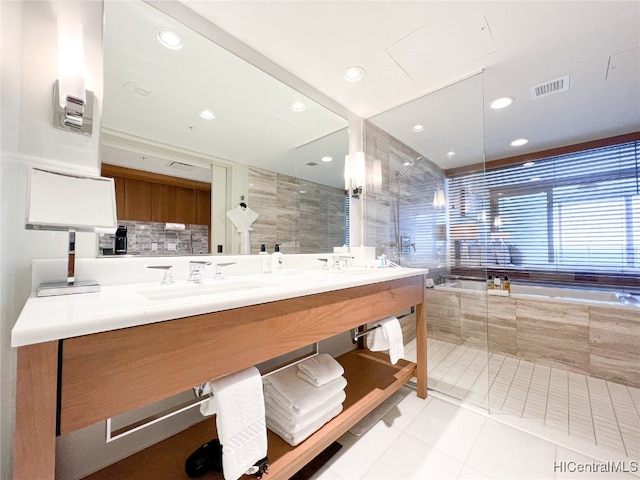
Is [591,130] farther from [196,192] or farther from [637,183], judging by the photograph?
[196,192]

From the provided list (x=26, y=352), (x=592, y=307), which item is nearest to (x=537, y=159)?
(x=592, y=307)

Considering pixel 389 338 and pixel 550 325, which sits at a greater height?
pixel 389 338

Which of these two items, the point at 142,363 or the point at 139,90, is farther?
the point at 139,90

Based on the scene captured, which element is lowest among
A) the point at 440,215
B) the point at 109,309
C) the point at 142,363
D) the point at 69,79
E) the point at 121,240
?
the point at 142,363

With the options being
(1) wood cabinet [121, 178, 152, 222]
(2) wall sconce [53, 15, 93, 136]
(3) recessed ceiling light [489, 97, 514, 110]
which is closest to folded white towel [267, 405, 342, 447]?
(1) wood cabinet [121, 178, 152, 222]

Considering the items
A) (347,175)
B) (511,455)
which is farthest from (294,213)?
(511,455)

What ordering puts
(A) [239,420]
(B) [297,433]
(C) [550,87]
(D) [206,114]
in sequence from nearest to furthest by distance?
(A) [239,420], (B) [297,433], (D) [206,114], (C) [550,87]

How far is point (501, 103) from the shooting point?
2092mm

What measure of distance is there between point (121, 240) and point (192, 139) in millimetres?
581

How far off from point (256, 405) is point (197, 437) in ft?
1.68

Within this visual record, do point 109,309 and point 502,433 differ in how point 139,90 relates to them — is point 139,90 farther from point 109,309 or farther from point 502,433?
point 502,433

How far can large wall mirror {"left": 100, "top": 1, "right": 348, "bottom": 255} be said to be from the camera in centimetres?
107

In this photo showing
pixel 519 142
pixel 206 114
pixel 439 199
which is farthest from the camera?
pixel 519 142

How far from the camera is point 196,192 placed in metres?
1.28
